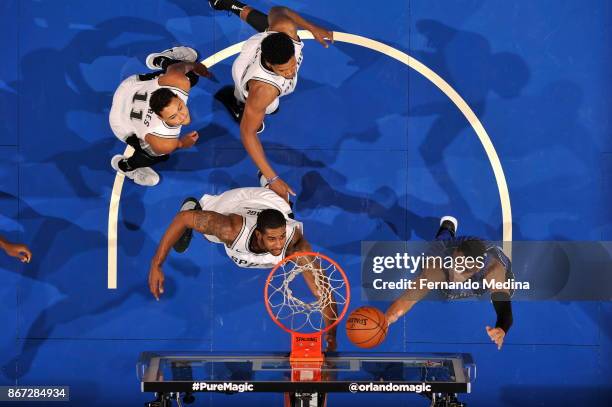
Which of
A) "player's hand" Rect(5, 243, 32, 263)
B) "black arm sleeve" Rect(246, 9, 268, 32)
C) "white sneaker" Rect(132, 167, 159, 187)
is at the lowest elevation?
"player's hand" Rect(5, 243, 32, 263)

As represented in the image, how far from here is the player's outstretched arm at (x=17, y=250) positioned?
28.0ft

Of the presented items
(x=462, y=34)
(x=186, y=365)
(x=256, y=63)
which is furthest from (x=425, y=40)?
(x=186, y=365)

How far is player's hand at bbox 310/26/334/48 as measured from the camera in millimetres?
8438

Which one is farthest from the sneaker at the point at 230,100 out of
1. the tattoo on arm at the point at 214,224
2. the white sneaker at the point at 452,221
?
the white sneaker at the point at 452,221

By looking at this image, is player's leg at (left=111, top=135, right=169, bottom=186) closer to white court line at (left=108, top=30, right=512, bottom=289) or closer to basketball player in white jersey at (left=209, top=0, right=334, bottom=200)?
white court line at (left=108, top=30, right=512, bottom=289)

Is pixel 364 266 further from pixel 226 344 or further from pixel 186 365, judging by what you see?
pixel 186 365

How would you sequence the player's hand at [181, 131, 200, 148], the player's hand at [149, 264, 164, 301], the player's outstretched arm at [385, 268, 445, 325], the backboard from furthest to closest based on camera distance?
the player's outstretched arm at [385, 268, 445, 325] < the player's hand at [181, 131, 200, 148] < the player's hand at [149, 264, 164, 301] < the backboard

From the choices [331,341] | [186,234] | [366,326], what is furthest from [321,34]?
[331,341]

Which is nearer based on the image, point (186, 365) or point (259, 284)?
point (186, 365)

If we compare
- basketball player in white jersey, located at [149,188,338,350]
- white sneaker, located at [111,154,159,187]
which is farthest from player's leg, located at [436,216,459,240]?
white sneaker, located at [111,154,159,187]

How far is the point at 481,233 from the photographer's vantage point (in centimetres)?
861

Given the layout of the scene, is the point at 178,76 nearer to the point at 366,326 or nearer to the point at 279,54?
the point at 279,54

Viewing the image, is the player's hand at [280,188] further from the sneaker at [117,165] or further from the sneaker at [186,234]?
the sneaker at [117,165]

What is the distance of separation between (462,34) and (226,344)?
405 cm
